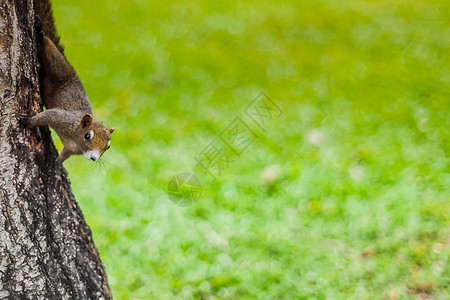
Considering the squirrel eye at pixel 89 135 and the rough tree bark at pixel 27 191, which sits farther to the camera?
the squirrel eye at pixel 89 135

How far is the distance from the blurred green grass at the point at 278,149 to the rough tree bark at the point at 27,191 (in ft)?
3.55

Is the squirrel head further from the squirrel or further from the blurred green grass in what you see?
the blurred green grass

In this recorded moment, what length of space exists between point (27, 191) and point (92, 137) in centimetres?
34

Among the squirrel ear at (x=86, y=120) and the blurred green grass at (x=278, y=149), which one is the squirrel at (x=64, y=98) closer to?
the squirrel ear at (x=86, y=120)

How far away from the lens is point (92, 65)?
6.23 metres

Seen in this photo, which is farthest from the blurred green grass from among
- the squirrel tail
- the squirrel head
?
Result: the squirrel tail

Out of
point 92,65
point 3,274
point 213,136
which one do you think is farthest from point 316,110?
point 3,274

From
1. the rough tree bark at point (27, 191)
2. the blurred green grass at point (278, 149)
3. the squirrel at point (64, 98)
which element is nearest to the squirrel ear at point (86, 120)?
the squirrel at point (64, 98)

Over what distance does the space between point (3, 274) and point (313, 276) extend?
1.78m

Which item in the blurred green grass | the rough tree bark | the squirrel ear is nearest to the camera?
the rough tree bark

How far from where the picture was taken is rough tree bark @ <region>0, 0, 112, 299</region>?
6.59 feet

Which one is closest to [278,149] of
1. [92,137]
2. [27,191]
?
[92,137]

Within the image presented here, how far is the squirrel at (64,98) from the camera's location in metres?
2.21

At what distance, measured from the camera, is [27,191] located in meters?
2.06
